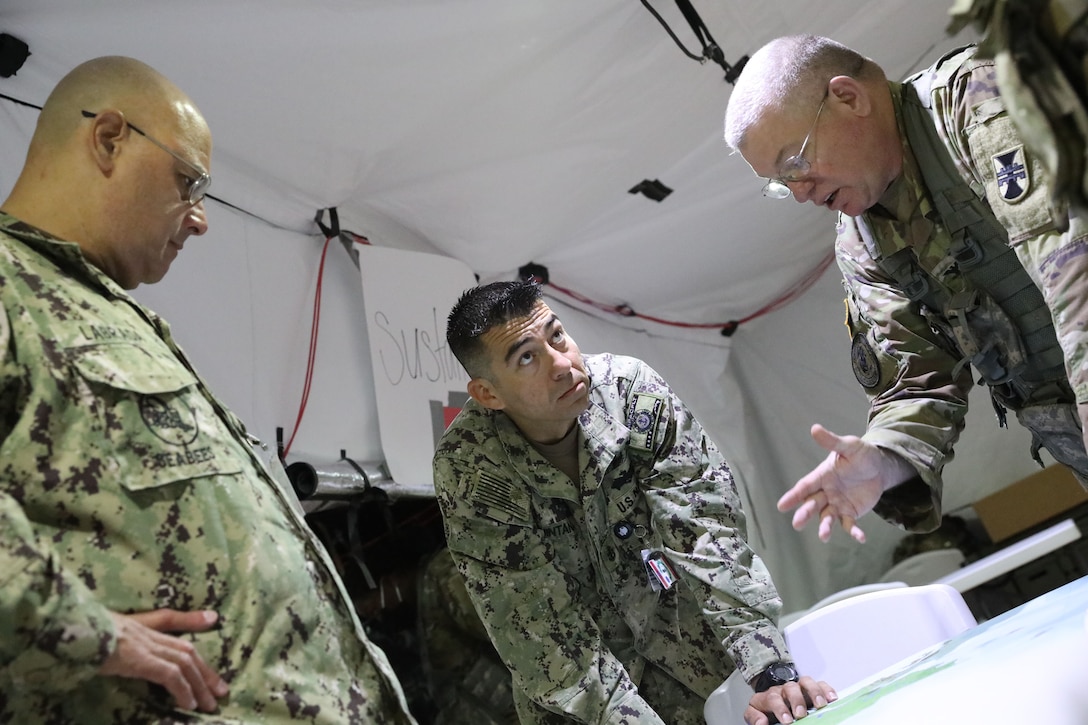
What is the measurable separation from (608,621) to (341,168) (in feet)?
4.61

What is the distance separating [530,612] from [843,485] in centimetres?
70

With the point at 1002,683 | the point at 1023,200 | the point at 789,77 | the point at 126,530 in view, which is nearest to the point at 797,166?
the point at 789,77

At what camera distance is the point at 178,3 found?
188 cm

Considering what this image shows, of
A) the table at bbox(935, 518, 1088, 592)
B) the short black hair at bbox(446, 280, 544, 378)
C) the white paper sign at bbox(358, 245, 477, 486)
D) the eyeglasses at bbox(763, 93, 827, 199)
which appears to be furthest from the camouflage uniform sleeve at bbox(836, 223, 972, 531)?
the table at bbox(935, 518, 1088, 592)

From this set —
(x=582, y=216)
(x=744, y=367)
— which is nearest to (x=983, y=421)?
(x=744, y=367)

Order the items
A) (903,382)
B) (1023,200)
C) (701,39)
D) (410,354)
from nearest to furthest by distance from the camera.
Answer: (1023,200)
(903,382)
(701,39)
(410,354)

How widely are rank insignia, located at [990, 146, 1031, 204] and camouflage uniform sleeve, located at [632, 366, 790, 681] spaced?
92cm

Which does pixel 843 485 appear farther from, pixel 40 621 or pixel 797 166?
pixel 40 621

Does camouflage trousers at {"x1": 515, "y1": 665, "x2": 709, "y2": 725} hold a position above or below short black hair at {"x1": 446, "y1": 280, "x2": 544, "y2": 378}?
below

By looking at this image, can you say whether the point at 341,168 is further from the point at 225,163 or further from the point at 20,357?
the point at 20,357

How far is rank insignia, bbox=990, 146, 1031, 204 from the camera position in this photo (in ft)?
4.05

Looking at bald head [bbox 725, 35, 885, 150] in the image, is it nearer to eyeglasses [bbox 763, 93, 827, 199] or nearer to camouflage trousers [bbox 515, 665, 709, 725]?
eyeglasses [bbox 763, 93, 827, 199]

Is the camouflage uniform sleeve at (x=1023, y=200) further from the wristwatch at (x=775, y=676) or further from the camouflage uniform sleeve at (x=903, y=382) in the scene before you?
the wristwatch at (x=775, y=676)

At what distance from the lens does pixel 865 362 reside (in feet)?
6.05
